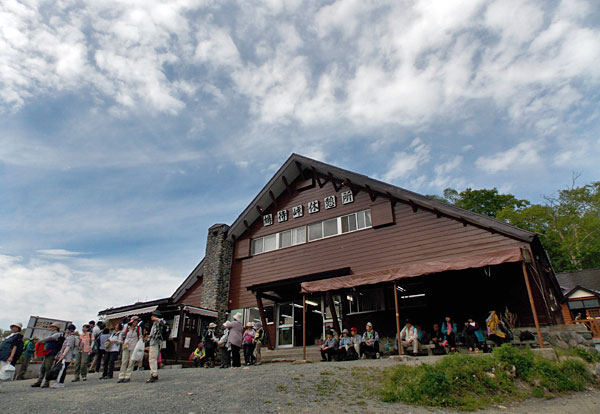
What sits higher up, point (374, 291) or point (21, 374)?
point (374, 291)

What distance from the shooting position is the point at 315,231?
1739 centimetres

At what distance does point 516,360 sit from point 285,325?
10889 millimetres

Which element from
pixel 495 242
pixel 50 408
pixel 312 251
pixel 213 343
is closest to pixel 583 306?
pixel 495 242

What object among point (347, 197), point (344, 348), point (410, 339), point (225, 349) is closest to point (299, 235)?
point (347, 197)

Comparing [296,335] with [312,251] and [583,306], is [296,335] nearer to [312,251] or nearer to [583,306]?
[312,251]

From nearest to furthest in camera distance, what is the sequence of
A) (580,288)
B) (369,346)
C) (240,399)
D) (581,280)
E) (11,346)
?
(240,399) < (11,346) < (369,346) < (580,288) < (581,280)

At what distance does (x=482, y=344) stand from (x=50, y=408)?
32.5 ft

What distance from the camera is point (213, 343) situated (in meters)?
13.9

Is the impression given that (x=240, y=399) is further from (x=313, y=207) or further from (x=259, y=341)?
(x=313, y=207)

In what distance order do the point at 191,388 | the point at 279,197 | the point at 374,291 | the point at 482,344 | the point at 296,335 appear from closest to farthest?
the point at 191,388 → the point at 482,344 → the point at 374,291 → the point at 296,335 → the point at 279,197

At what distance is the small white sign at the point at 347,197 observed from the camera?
16.7m

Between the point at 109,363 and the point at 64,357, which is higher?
the point at 64,357

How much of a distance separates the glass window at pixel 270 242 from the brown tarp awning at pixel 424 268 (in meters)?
5.41

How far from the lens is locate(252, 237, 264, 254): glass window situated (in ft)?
62.7
